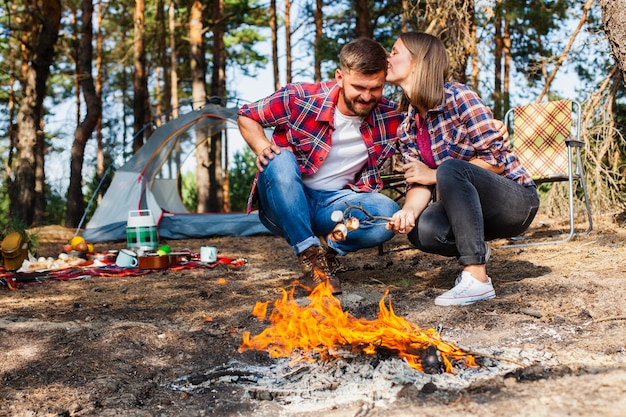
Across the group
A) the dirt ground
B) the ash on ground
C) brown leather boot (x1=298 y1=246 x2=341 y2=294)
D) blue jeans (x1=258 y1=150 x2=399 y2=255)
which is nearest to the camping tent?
the dirt ground

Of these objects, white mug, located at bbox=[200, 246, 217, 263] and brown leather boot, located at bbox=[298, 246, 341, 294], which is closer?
brown leather boot, located at bbox=[298, 246, 341, 294]

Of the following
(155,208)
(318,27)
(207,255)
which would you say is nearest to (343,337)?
(207,255)

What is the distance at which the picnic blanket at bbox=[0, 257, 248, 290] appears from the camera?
417cm

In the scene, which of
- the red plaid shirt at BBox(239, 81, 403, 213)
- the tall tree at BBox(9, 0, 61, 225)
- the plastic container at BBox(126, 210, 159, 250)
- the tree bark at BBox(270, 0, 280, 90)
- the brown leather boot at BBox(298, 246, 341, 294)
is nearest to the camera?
the brown leather boot at BBox(298, 246, 341, 294)

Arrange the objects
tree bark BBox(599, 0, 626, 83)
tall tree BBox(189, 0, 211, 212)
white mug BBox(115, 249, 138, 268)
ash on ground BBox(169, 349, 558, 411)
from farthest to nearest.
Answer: tall tree BBox(189, 0, 211, 212)
white mug BBox(115, 249, 138, 268)
tree bark BBox(599, 0, 626, 83)
ash on ground BBox(169, 349, 558, 411)

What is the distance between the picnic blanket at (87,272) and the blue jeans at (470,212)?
2.41 meters

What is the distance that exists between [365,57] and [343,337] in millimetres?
1397

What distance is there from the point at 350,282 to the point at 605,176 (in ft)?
12.1

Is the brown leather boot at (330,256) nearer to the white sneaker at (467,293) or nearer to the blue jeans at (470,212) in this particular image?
the blue jeans at (470,212)

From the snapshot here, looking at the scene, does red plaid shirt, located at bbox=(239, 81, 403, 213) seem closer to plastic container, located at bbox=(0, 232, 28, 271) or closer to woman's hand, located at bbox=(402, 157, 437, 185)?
woman's hand, located at bbox=(402, 157, 437, 185)

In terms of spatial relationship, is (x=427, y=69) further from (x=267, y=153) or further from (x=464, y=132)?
(x=267, y=153)

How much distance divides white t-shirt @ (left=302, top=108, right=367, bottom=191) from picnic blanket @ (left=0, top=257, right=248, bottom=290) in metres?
1.85

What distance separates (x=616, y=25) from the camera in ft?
11.4

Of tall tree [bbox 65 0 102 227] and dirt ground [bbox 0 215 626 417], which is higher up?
tall tree [bbox 65 0 102 227]
